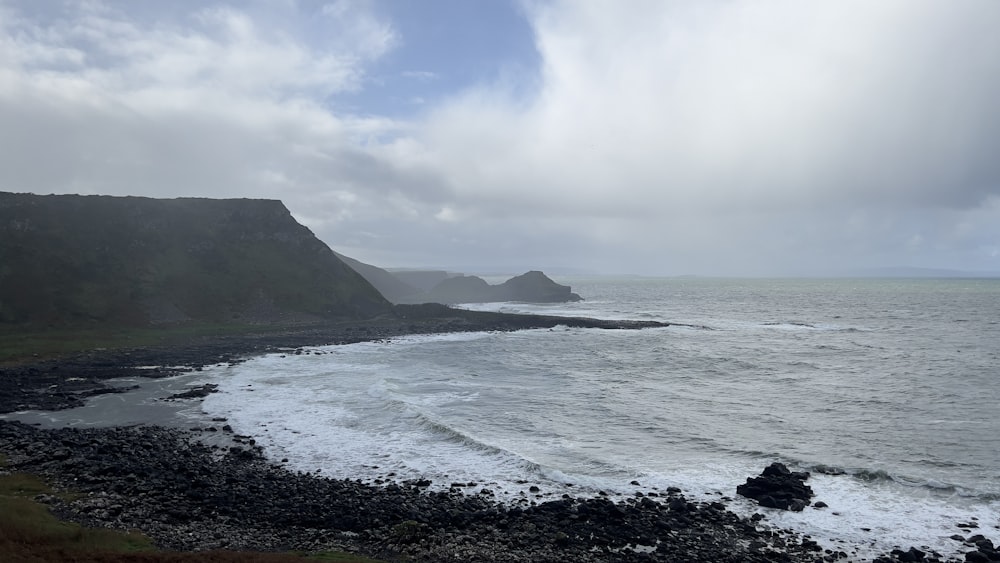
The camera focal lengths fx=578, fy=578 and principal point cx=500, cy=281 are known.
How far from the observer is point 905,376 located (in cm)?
5397

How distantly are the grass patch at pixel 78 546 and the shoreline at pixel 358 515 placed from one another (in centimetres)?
103

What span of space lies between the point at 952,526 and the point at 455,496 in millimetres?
18783

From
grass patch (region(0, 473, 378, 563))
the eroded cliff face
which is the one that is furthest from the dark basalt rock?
the eroded cliff face

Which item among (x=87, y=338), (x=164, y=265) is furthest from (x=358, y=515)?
(x=164, y=265)

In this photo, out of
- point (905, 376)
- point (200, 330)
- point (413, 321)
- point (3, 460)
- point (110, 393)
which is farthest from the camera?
point (413, 321)

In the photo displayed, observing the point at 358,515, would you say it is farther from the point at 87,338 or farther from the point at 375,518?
the point at 87,338

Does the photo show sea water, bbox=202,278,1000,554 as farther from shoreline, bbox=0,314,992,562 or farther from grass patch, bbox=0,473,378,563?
grass patch, bbox=0,473,378,563

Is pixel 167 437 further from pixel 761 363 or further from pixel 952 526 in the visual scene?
pixel 761 363

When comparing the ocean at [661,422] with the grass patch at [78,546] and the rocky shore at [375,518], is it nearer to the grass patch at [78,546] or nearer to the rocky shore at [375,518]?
the rocky shore at [375,518]

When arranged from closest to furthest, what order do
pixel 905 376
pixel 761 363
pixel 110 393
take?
pixel 110 393, pixel 905 376, pixel 761 363

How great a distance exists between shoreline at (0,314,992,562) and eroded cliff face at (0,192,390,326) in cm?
6299

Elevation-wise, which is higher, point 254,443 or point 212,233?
point 212,233

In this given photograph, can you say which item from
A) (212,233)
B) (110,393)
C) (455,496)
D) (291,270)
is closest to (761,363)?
(455,496)

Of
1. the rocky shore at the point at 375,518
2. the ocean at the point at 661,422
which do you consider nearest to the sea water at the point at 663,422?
the ocean at the point at 661,422
